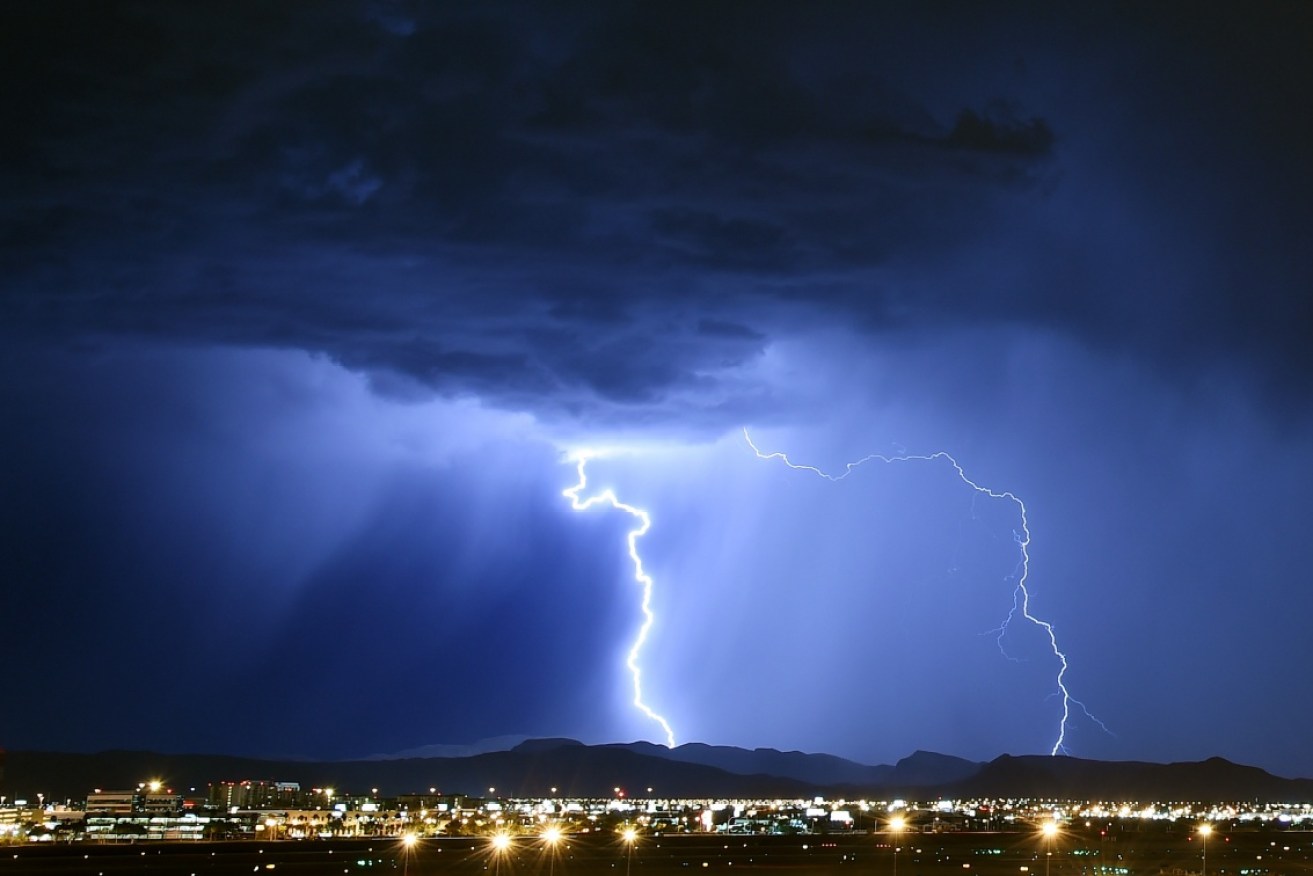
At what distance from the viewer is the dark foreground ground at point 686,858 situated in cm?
8944

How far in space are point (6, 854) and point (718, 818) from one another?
4181 inches

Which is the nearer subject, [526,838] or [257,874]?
[257,874]

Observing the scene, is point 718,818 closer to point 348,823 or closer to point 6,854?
point 348,823

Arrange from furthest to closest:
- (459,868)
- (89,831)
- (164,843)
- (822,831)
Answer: (822,831) → (89,831) → (164,843) → (459,868)

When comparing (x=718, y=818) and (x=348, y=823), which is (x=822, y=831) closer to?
(x=718, y=818)

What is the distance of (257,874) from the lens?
272 ft

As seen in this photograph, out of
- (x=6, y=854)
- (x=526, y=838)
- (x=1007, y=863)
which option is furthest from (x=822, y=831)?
(x=6, y=854)

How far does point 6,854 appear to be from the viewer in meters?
98.2

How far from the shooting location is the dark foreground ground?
89.4 meters

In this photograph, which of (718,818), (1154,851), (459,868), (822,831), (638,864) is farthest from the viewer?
(718,818)

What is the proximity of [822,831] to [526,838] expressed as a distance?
134 ft

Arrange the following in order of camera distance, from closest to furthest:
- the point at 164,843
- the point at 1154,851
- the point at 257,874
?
1. the point at 257,874
2. the point at 164,843
3. the point at 1154,851

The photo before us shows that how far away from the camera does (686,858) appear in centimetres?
10438

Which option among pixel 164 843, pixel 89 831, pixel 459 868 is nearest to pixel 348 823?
pixel 89 831
